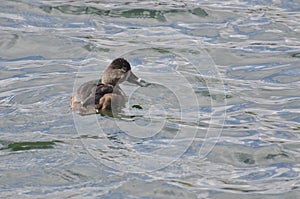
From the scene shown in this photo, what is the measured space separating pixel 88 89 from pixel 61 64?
85.2 inches

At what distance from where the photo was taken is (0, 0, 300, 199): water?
8.08 meters

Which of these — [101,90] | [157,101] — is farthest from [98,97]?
[157,101]

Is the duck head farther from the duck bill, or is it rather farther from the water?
the water

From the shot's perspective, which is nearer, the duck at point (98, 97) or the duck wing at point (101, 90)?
the duck at point (98, 97)

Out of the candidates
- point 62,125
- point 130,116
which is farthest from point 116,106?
point 62,125

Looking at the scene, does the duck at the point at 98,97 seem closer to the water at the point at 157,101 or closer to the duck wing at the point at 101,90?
the duck wing at the point at 101,90

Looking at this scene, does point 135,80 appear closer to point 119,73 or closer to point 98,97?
point 119,73

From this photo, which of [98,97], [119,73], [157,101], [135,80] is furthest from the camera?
[135,80]

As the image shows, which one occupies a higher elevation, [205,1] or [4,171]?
[205,1]

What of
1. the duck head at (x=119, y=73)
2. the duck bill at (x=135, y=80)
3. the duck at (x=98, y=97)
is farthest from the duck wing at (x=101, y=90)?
the duck bill at (x=135, y=80)

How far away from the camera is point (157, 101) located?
10688mm

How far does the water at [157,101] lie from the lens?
318 inches

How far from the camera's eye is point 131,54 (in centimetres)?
1308

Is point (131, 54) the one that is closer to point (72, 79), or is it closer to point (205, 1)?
point (72, 79)
